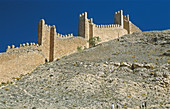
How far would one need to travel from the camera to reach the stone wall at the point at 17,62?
78.4 ft

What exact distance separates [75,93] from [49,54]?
15.5m

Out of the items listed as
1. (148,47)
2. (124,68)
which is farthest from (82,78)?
(148,47)

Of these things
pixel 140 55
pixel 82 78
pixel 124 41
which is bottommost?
pixel 82 78

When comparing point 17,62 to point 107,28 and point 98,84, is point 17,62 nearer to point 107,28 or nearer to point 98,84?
point 98,84

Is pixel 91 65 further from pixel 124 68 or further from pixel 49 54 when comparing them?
pixel 49 54

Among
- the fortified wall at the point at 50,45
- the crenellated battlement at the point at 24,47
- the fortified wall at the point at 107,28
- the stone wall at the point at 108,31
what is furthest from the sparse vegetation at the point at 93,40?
the crenellated battlement at the point at 24,47

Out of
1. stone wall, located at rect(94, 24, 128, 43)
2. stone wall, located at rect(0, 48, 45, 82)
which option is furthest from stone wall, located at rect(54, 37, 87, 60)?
stone wall, located at rect(0, 48, 45, 82)

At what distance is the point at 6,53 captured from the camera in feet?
82.4

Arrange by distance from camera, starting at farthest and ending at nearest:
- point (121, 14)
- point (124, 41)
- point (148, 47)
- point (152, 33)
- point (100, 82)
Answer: point (121, 14) → point (152, 33) → point (124, 41) → point (148, 47) → point (100, 82)

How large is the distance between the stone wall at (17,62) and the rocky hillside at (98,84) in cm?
482

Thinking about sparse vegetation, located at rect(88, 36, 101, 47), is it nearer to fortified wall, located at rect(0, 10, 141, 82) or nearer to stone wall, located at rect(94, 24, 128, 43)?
fortified wall, located at rect(0, 10, 141, 82)

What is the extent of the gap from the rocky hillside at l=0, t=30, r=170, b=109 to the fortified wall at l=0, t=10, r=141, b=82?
207 inches

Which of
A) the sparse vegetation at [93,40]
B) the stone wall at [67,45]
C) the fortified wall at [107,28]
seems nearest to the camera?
the stone wall at [67,45]

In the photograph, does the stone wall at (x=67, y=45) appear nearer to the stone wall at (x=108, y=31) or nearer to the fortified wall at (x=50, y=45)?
the fortified wall at (x=50, y=45)
